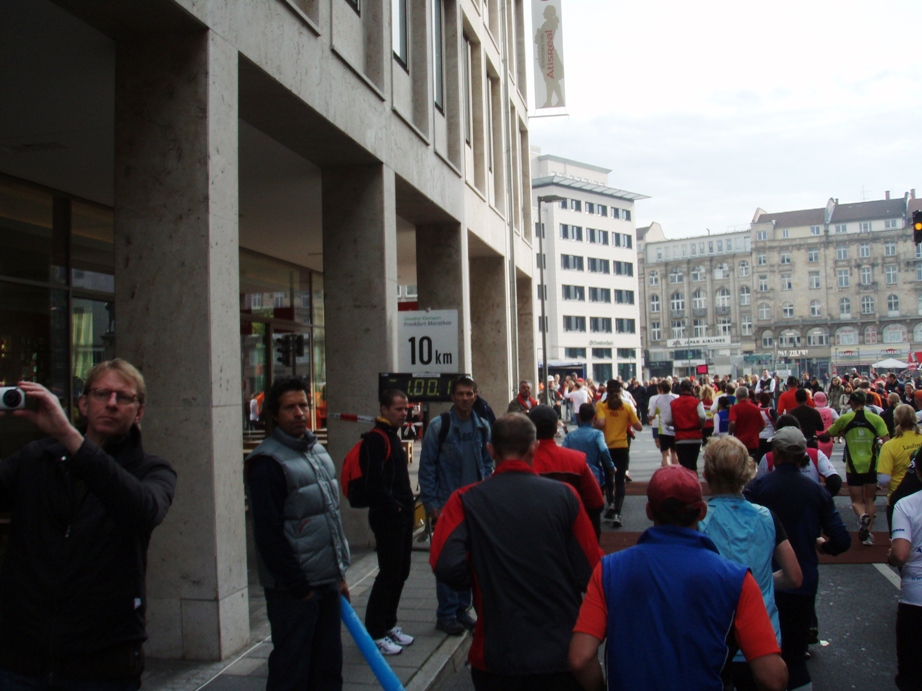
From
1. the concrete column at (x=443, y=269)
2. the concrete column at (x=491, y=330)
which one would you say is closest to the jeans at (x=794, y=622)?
the concrete column at (x=443, y=269)

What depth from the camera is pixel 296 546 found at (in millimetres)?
4254

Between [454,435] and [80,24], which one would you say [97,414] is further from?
[80,24]

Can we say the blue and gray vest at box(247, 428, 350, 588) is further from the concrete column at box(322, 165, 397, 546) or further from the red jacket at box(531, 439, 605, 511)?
the concrete column at box(322, 165, 397, 546)

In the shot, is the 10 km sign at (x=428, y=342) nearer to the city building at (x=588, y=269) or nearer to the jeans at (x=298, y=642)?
the jeans at (x=298, y=642)

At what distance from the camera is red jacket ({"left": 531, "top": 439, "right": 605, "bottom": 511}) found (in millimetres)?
5730

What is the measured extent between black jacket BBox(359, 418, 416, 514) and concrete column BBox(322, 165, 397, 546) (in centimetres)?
393

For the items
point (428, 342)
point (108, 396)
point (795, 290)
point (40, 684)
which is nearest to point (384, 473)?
point (108, 396)

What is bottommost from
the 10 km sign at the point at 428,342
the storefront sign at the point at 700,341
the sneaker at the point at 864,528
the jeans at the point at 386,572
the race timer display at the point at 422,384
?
the sneaker at the point at 864,528

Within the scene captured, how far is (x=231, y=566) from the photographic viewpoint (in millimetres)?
5961

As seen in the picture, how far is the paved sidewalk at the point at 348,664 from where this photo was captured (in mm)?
5344

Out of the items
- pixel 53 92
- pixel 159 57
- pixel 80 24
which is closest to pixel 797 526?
pixel 159 57

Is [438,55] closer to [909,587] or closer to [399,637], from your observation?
[399,637]

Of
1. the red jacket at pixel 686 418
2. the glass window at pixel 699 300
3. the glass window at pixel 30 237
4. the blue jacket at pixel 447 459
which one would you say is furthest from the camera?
the glass window at pixel 699 300

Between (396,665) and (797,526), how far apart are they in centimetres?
275
